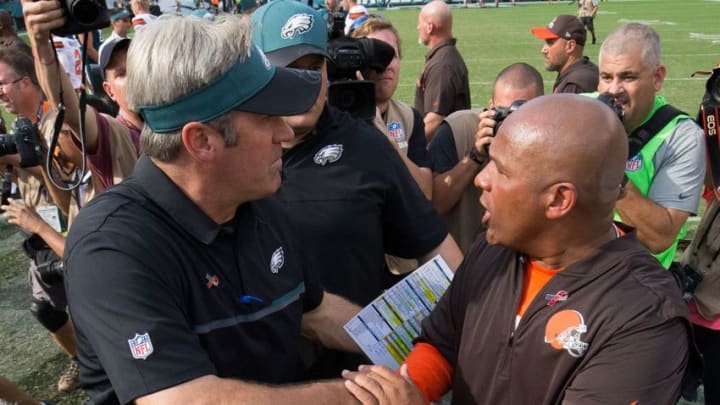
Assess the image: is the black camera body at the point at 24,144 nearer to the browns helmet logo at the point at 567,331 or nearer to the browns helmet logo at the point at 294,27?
the browns helmet logo at the point at 294,27

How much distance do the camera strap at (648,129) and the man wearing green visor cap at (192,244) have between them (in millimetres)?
1846

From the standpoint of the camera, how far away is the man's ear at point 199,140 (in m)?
1.59

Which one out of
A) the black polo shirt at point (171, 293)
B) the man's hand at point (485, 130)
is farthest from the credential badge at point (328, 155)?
the man's hand at point (485, 130)

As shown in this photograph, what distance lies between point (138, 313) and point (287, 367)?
56 cm

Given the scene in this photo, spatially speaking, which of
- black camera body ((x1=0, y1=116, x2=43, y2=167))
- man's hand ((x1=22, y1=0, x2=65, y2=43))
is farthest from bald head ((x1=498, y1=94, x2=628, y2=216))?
black camera body ((x1=0, y1=116, x2=43, y2=167))

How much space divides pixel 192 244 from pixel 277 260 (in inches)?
12.1

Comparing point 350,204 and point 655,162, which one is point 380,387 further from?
point 655,162

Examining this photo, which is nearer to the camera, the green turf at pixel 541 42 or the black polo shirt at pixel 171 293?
the black polo shirt at pixel 171 293

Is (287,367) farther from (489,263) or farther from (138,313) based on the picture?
(489,263)

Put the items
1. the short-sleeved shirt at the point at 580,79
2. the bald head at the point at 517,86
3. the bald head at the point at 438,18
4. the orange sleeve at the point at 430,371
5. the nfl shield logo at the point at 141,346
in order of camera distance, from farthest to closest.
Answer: the bald head at the point at 438,18, the short-sleeved shirt at the point at 580,79, the bald head at the point at 517,86, the orange sleeve at the point at 430,371, the nfl shield logo at the point at 141,346

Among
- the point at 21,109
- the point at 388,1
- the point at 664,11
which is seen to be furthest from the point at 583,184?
the point at 388,1

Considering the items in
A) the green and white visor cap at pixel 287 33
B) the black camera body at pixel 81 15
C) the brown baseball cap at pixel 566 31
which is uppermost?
the black camera body at pixel 81 15

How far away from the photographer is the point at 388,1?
39031mm

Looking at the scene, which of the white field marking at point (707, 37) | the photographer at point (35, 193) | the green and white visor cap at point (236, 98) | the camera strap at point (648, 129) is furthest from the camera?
the white field marking at point (707, 37)
